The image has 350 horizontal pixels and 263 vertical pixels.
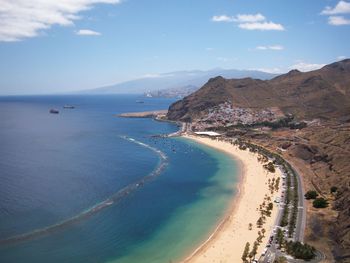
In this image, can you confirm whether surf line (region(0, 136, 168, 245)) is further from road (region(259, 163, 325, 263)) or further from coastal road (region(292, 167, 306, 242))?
coastal road (region(292, 167, 306, 242))

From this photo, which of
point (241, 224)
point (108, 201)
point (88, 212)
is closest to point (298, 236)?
point (241, 224)

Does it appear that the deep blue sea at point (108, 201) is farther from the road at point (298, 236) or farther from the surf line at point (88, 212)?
the road at point (298, 236)

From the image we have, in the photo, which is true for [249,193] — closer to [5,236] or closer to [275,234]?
[275,234]

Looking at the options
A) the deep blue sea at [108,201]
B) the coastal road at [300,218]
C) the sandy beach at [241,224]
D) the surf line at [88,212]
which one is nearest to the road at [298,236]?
the coastal road at [300,218]

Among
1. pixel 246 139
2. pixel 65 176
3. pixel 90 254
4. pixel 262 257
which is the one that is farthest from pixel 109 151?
pixel 262 257

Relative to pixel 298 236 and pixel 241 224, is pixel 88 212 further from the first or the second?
pixel 298 236

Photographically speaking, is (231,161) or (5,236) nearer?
(5,236)
